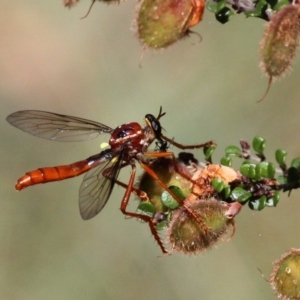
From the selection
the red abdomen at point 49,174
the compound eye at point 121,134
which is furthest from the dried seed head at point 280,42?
the red abdomen at point 49,174

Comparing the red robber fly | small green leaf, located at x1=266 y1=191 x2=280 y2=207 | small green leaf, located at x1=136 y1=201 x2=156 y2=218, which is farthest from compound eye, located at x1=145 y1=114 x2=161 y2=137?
small green leaf, located at x1=266 y1=191 x2=280 y2=207

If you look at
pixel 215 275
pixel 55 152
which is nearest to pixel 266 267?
pixel 215 275

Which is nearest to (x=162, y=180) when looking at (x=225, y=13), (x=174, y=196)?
(x=174, y=196)

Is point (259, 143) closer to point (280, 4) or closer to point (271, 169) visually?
point (271, 169)

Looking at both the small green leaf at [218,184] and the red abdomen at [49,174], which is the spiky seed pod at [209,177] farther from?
the red abdomen at [49,174]

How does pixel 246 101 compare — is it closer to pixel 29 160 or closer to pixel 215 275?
pixel 215 275

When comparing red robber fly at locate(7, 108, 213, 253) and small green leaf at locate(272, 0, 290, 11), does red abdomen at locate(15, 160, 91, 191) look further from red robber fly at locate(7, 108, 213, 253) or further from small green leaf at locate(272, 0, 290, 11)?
small green leaf at locate(272, 0, 290, 11)
